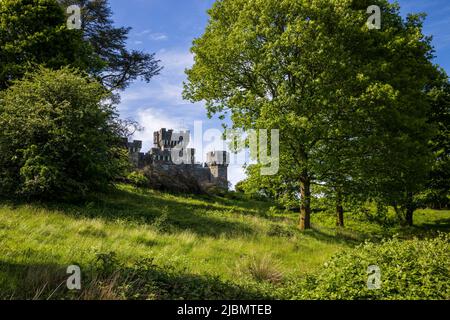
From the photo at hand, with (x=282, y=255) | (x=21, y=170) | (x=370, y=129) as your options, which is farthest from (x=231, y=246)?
(x=21, y=170)

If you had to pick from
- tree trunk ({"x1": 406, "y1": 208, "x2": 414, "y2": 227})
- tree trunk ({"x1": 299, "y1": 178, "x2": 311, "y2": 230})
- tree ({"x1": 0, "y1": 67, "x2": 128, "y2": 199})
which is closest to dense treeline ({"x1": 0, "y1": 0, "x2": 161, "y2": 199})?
tree ({"x1": 0, "y1": 67, "x2": 128, "y2": 199})

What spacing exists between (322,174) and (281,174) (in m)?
2.19

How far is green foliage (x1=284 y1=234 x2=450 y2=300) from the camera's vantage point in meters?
6.54

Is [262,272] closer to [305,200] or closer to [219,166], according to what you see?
[305,200]

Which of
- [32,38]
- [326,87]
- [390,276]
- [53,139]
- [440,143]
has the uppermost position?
[32,38]

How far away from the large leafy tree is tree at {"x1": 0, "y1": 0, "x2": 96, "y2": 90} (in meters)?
11.3

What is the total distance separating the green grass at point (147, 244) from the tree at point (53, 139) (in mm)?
1348

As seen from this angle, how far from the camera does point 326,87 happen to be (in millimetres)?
16016

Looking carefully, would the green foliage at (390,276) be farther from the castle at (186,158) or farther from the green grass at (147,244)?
the castle at (186,158)

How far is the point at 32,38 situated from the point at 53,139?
978cm

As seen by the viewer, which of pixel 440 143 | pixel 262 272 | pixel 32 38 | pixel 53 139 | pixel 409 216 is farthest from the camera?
pixel 409 216

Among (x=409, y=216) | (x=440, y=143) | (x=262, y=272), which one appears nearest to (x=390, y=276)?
(x=262, y=272)
